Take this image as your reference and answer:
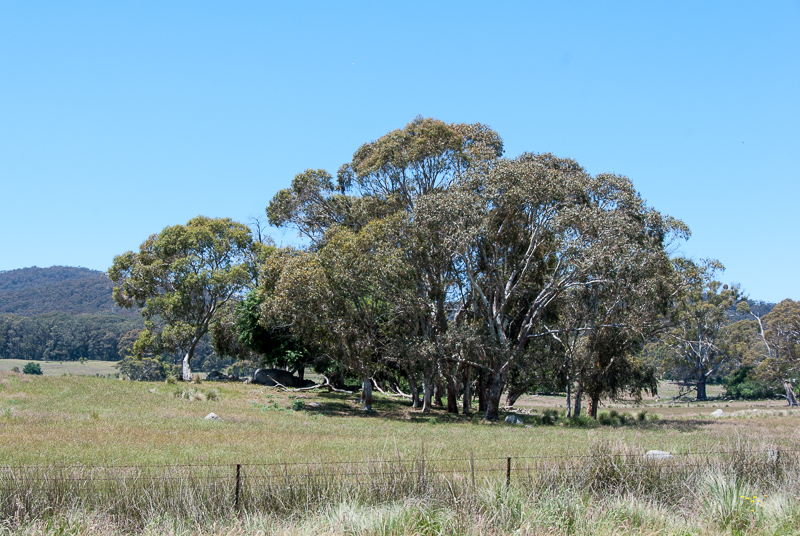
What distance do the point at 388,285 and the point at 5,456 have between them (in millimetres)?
19582

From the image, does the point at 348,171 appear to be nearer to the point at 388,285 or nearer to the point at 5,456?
the point at 388,285

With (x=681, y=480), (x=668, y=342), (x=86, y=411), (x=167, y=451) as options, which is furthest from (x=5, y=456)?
(x=668, y=342)

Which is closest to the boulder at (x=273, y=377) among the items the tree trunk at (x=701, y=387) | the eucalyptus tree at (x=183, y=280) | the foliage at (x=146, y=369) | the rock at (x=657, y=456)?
the eucalyptus tree at (x=183, y=280)

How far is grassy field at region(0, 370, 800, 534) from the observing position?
8.88 m

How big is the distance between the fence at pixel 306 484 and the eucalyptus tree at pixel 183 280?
35908 millimetres

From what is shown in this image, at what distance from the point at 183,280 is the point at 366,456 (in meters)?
35.8

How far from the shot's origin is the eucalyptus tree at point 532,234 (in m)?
28.8

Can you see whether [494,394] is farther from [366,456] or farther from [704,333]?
[704,333]

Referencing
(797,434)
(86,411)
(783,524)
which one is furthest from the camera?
(86,411)

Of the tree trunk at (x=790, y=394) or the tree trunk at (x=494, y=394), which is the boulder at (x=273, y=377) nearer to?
the tree trunk at (x=494, y=394)

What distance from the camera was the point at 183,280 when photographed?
150 ft

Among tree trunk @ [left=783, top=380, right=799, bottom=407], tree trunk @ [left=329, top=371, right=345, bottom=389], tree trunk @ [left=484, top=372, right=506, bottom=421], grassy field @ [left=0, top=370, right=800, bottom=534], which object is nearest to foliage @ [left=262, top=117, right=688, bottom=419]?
tree trunk @ [left=484, top=372, right=506, bottom=421]

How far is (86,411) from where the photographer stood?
974 inches

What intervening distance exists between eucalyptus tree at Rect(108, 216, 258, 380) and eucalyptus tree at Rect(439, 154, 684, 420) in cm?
2159
